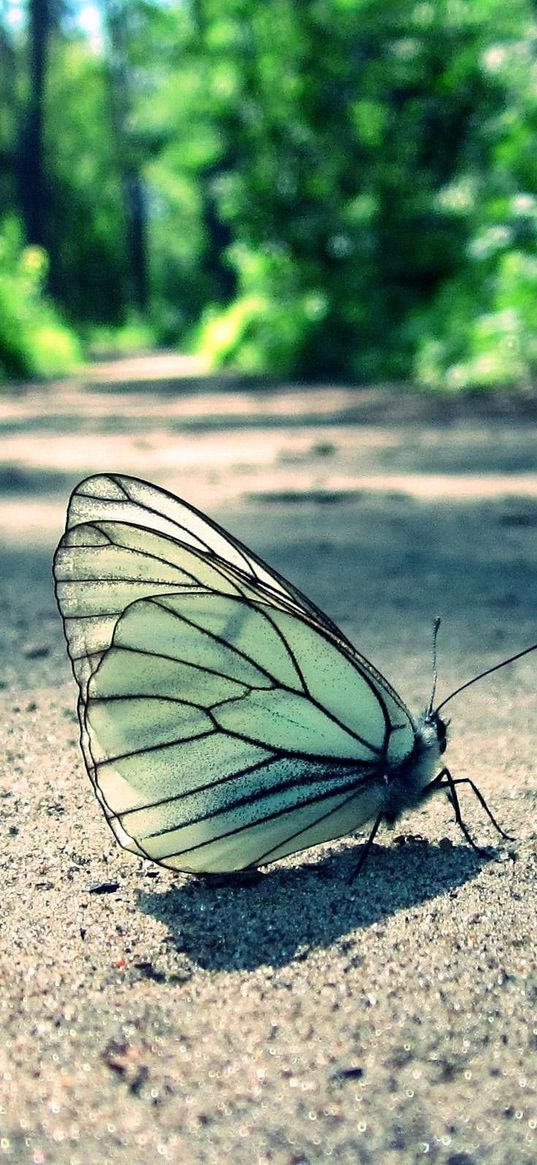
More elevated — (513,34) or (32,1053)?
(513,34)

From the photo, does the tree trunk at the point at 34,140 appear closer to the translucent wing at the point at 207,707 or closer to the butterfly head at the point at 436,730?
the translucent wing at the point at 207,707

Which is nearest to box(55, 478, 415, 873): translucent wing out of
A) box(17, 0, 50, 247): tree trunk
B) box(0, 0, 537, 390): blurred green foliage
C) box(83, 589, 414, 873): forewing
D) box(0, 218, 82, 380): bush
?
box(83, 589, 414, 873): forewing

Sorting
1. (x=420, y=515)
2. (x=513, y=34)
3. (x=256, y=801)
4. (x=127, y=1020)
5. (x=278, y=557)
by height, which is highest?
(x=513, y=34)

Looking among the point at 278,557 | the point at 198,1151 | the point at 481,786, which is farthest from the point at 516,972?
the point at 278,557

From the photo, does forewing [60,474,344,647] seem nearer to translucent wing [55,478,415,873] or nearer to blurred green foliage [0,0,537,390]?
translucent wing [55,478,415,873]

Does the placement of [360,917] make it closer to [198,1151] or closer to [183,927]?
[183,927]

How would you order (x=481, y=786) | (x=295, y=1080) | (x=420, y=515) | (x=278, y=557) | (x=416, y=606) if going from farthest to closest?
(x=420, y=515), (x=278, y=557), (x=416, y=606), (x=481, y=786), (x=295, y=1080)
